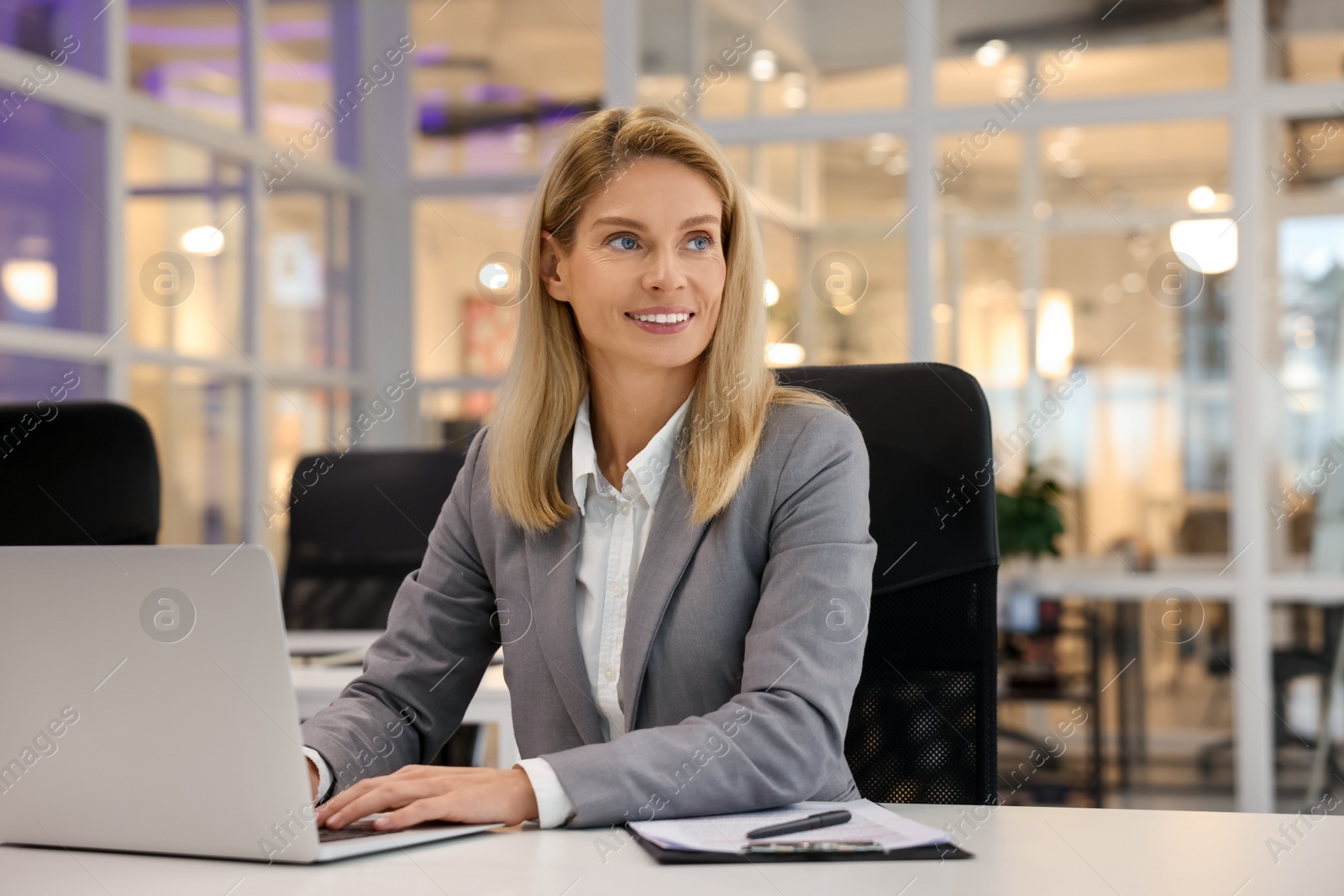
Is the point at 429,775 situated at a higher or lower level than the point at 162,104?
lower

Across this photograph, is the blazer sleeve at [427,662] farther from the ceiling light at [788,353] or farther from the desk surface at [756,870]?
the ceiling light at [788,353]

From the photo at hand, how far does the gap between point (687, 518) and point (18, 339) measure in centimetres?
288

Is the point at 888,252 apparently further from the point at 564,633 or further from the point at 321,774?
the point at 321,774

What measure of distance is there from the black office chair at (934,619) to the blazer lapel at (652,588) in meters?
0.30

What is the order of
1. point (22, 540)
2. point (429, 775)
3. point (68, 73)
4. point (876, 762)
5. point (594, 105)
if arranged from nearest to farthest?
point (429, 775)
point (876, 762)
point (22, 540)
point (68, 73)
point (594, 105)

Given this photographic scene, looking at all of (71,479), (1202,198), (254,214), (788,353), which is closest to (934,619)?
(71,479)

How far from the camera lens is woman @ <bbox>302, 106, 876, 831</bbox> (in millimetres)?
1365

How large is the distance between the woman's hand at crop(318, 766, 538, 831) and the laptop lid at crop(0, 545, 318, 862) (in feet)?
0.46

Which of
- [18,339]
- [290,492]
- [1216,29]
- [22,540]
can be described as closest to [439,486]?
[290,492]

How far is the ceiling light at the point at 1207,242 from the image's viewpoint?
4.82m

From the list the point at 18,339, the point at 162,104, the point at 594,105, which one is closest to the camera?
the point at 18,339

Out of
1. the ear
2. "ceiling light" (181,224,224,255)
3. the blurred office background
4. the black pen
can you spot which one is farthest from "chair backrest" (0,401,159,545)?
"ceiling light" (181,224,224,255)

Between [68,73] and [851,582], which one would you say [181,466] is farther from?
[851,582]

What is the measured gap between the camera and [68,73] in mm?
3881
